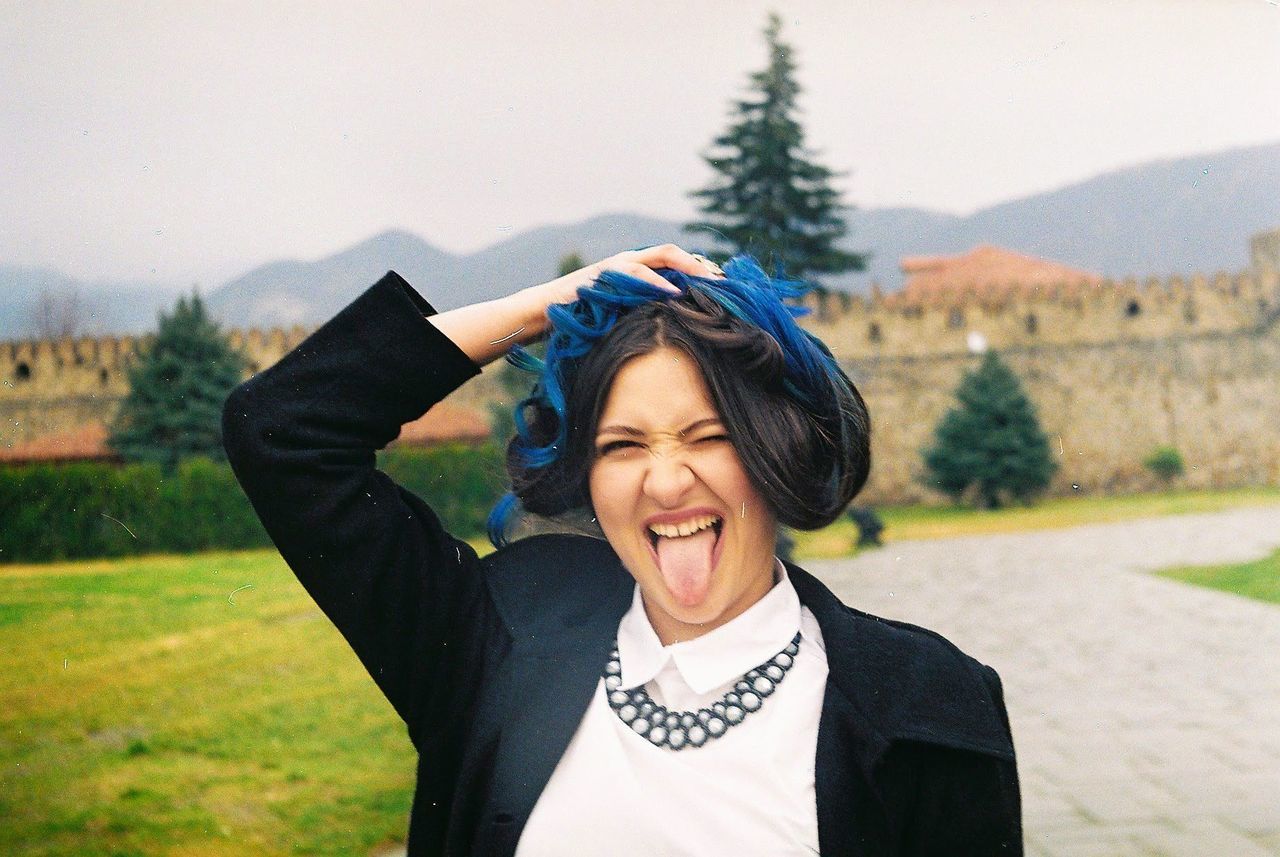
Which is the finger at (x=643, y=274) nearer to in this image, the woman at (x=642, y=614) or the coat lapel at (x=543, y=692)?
the woman at (x=642, y=614)

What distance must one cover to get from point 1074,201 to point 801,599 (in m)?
4.45

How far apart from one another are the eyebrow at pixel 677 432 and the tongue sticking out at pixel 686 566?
5.0 inches

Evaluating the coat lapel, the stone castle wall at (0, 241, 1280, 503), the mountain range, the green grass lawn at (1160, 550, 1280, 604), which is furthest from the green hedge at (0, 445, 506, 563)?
the stone castle wall at (0, 241, 1280, 503)

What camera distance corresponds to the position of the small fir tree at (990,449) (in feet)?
25.0

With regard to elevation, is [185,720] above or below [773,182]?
below

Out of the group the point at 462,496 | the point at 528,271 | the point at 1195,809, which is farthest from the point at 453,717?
the point at 1195,809

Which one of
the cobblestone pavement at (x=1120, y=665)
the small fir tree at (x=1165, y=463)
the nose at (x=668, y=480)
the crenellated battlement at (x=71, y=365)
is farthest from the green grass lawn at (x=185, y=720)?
the small fir tree at (x=1165, y=463)

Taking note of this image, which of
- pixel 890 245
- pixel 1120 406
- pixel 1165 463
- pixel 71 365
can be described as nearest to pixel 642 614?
pixel 71 365

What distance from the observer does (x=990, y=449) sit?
7.88 meters

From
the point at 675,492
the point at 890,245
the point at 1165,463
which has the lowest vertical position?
the point at 1165,463

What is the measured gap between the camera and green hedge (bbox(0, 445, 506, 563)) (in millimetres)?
2941

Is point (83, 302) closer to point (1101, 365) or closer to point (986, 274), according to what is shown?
point (986, 274)

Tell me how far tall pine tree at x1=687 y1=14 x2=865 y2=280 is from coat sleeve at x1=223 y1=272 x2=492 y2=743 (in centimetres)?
195

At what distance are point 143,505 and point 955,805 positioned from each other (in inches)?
105
